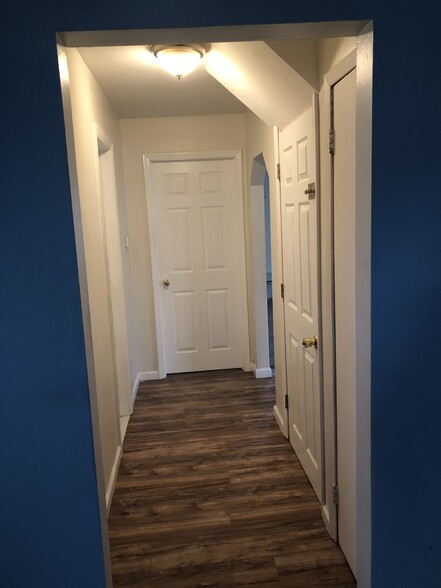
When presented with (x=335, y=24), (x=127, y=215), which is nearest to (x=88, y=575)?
(x=335, y=24)

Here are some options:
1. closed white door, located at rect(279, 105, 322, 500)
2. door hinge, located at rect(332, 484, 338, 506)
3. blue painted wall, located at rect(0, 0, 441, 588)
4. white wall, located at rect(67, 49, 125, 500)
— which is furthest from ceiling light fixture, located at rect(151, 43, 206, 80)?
door hinge, located at rect(332, 484, 338, 506)

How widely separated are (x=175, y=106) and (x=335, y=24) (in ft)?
8.36

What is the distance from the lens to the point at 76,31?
126cm

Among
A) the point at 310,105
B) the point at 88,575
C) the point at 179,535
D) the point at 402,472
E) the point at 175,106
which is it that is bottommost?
the point at 179,535

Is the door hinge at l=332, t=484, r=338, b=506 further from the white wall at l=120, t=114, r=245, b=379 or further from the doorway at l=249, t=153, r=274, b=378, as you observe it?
the white wall at l=120, t=114, r=245, b=379

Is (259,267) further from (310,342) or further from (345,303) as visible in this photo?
(345,303)

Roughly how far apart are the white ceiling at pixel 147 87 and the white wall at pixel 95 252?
0.37 ft

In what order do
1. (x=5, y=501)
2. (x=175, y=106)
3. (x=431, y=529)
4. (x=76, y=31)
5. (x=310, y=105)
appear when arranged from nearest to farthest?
(x=76, y=31) < (x=5, y=501) < (x=431, y=529) < (x=310, y=105) < (x=175, y=106)

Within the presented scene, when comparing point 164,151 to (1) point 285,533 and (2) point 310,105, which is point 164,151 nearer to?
(2) point 310,105

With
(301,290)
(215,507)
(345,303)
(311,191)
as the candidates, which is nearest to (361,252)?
(345,303)

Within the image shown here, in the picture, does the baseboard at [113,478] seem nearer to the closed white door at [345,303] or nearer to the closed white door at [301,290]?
the closed white door at [301,290]

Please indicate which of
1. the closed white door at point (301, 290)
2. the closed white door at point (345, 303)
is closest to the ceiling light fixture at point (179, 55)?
the closed white door at point (301, 290)

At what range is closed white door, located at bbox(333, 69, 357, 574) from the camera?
168cm

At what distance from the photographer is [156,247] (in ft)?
14.0
